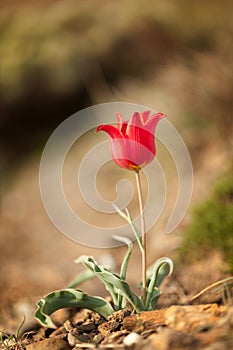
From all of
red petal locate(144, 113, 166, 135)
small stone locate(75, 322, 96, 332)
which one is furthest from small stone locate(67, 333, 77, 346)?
red petal locate(144, 113, 166, 135)

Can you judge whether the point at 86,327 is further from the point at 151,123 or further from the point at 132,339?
the point at 151,123

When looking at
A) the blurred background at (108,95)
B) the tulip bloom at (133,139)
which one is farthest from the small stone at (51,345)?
the blurred background at (108,95)

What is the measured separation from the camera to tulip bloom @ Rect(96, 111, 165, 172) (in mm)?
1845

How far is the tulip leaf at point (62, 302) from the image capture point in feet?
6.30

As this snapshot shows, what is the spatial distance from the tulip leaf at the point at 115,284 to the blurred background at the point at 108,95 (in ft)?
2.39

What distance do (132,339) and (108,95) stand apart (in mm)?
5094

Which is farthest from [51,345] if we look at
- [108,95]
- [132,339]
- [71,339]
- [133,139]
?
[108,95]

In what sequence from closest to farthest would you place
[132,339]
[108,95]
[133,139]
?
[132,339] → [133,139] → [108,95]

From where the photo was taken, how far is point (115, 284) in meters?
1.89

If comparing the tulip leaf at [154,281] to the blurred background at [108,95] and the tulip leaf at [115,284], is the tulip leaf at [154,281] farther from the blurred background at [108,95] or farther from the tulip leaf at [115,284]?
the blurred background at [108,95]

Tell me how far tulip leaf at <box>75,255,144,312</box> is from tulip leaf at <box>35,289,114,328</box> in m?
0.06

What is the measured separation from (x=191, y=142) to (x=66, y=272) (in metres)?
1.88

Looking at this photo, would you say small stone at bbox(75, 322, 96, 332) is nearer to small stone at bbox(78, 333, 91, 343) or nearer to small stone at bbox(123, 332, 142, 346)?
small stone at bbox(78, 333, 91, 343)

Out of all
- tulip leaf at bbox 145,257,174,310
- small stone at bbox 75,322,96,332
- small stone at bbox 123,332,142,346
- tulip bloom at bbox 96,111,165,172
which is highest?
tulip bloom at bbox 96,111,165,172
